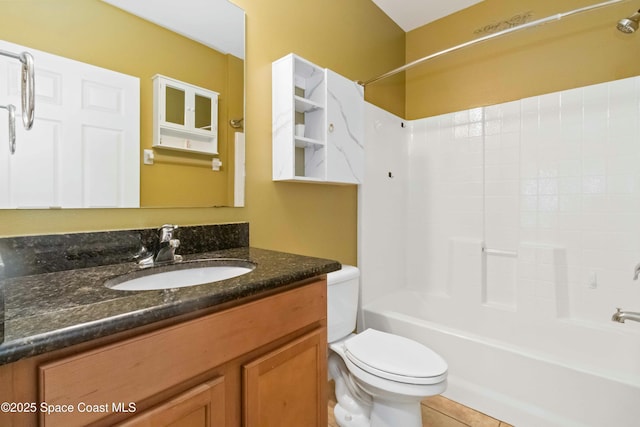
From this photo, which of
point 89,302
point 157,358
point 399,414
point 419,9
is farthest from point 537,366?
point 419,9

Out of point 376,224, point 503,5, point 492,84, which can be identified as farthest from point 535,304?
point 503,5

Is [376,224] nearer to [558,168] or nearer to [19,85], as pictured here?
[558,168]

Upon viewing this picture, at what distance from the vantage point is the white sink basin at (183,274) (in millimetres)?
958

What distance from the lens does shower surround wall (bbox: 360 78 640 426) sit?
5.30ft

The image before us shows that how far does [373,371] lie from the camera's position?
→ 1305 mm

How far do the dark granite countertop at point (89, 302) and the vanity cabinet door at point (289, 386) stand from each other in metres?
0.21

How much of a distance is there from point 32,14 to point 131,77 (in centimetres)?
28

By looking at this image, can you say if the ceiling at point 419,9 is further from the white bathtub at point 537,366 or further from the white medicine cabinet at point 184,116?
the white bathtub at point 537,366

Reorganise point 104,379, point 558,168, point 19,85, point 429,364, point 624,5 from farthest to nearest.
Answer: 1. point 558,168
2. point 624,5
3. point 429,364
4. point 19,85
5. point 104,379

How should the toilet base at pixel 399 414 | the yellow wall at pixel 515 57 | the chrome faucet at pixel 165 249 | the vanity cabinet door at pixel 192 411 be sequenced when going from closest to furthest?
the vanity cabinet door at pixel 192 411
the chrome faucet at pixel 165 249
the toilet base at pixel 399 414
the yellow wall at pixel 515 57

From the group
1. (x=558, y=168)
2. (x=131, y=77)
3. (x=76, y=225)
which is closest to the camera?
(x=76, y=225)

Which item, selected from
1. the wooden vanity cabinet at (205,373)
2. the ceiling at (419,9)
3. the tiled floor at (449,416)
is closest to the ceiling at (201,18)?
the wooden vanity cabinet at (205,373)

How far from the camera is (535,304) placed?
2.12 meters

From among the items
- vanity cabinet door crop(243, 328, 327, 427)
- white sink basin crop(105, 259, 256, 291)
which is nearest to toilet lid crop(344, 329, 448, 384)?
vanity cabinet door crop(243, 328, 327, 427)
